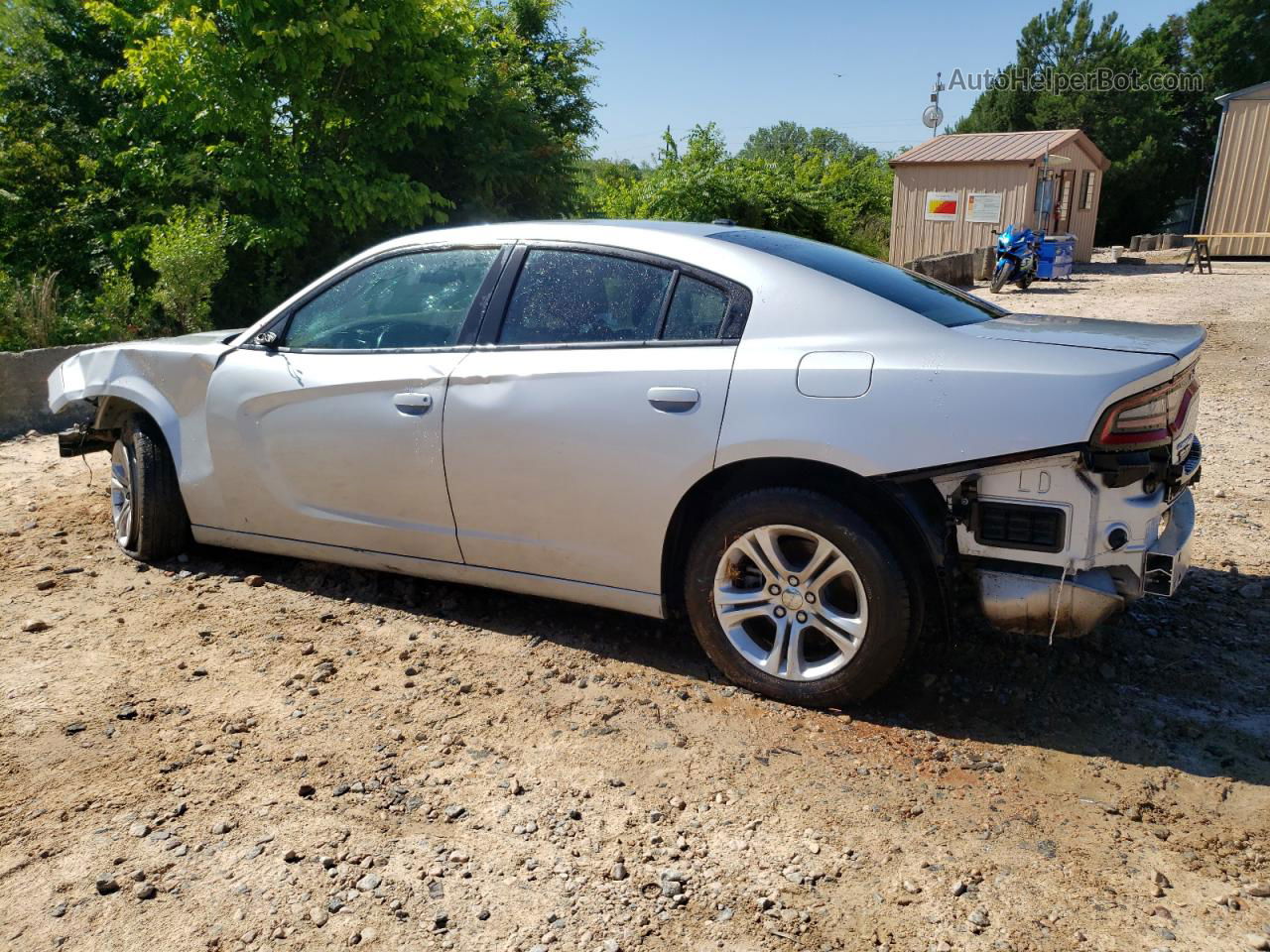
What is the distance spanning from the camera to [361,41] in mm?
9609

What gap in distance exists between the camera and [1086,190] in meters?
25.8

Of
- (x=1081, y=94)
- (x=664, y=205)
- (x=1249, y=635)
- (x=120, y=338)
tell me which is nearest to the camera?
(x=1249, y=635)

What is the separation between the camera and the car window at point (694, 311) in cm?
356

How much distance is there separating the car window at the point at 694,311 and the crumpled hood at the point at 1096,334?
82 centimetres

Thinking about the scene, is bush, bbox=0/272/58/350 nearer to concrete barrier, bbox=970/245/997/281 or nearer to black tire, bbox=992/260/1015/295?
black tire, bbox=992/260/1015/295

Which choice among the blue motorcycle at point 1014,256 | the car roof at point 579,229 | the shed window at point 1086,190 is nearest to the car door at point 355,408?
the car roof at point 579,229

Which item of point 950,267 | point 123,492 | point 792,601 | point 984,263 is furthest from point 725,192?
point 792,601

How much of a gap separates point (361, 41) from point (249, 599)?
6989mm

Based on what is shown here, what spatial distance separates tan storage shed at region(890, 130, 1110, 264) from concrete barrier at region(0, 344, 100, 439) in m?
18.7

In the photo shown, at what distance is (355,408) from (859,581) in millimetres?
2158

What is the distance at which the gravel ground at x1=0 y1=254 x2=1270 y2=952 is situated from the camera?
98.0 inches

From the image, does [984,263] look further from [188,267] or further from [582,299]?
[582,299]

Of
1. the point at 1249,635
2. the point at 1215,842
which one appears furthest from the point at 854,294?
the point at 1249,635

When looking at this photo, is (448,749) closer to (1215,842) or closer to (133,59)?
(1215,842)
